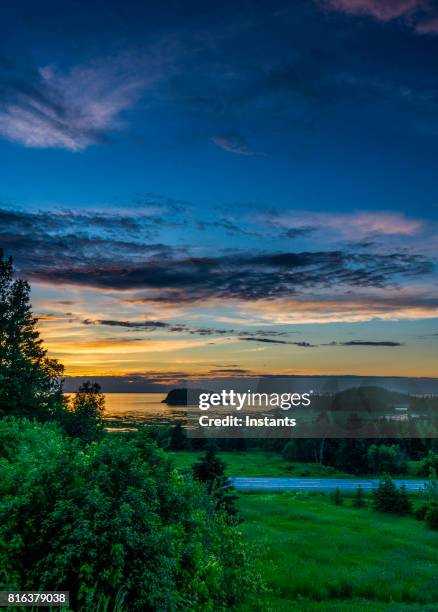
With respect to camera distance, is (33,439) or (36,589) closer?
(36,589)

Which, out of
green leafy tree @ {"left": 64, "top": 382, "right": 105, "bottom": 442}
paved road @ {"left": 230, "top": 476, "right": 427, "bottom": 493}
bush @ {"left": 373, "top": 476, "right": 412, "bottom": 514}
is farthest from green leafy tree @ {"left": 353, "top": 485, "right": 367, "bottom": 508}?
green leafy tree @ {"left": 64, "top": 382, "right": 105, "bottom": 442}

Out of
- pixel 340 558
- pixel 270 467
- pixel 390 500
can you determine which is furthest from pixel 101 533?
pixel 270 467

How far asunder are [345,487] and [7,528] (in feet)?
187

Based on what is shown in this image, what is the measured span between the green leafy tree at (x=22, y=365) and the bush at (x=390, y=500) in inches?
1292

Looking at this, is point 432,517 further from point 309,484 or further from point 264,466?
point 264,466

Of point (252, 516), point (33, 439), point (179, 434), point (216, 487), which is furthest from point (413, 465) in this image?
point (33, 439)

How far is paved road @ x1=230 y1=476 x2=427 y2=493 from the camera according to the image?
5969 centimetres

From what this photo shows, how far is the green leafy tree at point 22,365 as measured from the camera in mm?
45969

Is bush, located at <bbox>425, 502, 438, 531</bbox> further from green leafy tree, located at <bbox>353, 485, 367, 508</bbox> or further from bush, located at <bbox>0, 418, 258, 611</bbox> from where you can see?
bush, located at <bbox>0, 418, 258, 611</bbox>

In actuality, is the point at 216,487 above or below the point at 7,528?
below

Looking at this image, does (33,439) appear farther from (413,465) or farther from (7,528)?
(413,465)

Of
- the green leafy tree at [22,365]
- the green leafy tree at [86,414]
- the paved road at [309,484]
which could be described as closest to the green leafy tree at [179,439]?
the paved road at [309,484]

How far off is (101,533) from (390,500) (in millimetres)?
43902

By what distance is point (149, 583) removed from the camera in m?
10.7
